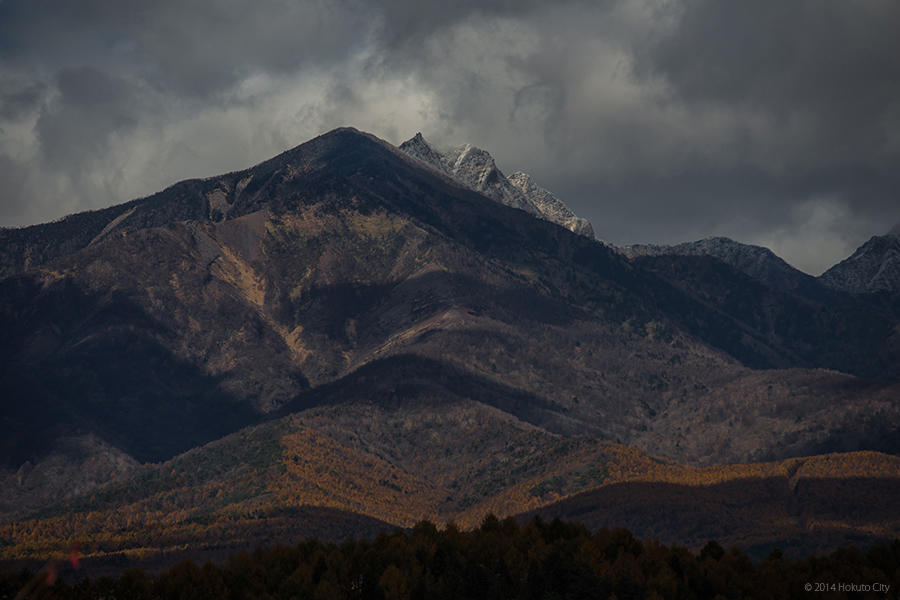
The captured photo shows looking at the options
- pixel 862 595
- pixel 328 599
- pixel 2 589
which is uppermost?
pixel 2 589

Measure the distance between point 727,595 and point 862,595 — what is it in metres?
25.2

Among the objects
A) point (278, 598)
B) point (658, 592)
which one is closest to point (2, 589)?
point (278, 598)

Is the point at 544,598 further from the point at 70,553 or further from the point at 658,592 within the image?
the point at 70,553

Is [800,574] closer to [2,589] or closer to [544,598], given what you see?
[544,598]

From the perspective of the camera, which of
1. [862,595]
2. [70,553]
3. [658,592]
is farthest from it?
[658,592]

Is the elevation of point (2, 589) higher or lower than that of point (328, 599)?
higher

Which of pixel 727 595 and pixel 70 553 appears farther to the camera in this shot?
pixel 727 595

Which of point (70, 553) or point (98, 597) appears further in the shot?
point (98, 597)

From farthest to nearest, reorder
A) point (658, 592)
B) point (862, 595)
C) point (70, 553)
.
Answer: point (658, 592), point (862, 595), point (70, 553)

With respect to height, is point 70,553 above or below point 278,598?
above

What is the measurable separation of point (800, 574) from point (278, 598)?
100 metres

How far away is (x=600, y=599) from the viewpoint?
7697 inches

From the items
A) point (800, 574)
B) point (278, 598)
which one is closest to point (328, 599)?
point (278, 598)

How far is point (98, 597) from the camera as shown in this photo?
19475cm
